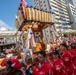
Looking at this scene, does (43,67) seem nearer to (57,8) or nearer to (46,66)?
(46,66)

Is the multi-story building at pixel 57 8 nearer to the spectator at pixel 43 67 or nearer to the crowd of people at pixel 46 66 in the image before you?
the crowd of people at pixel 46 66

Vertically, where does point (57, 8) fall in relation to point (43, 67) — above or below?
above

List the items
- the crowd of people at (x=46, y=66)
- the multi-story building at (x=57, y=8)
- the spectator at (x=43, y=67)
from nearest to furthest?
the crowd of people at (x=46, y=66) → the spectator at (x=43, y=67) → the multi-story building at (x=57, y=8)

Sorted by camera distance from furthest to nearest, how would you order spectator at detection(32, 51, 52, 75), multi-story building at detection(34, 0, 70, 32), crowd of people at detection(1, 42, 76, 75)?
multi-story building at detection(34, 0, 70, 32) → spectator at detection(32, 51, 52, 75) → crowd of people at detection(1, 42, 76, 75)

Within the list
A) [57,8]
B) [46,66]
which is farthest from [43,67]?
[57,8]

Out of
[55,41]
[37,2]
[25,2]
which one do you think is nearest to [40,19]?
[25,2]

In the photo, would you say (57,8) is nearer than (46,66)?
No

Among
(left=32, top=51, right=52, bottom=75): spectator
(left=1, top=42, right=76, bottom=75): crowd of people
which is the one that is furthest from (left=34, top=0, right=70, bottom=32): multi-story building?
(left=32, top=51, right=52, bottom=75): spectator

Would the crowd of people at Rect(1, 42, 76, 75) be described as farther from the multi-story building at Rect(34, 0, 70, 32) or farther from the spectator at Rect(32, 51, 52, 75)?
the multi-story building at Rect(34, 0, 70, 32)

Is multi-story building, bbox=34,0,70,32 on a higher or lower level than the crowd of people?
higher

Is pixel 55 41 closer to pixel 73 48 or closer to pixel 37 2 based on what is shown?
pixel 73 48

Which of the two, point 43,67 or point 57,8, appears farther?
point 57,8

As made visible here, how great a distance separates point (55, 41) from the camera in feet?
30.1

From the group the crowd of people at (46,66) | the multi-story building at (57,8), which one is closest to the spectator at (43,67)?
the crowd of people at (46,66)
